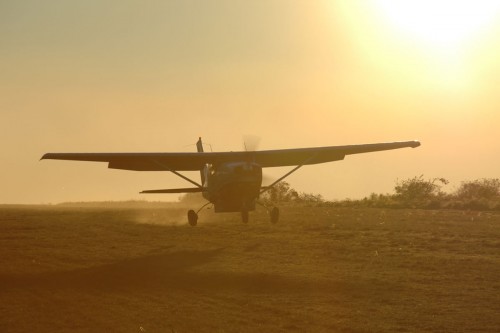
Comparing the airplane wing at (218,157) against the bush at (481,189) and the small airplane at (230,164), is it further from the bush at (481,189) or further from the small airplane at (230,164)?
the bush at (481,189)

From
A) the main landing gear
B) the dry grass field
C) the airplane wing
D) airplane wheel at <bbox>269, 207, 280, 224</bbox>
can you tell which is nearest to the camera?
the dry grass field

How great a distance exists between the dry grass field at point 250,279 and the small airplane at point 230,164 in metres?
1.40

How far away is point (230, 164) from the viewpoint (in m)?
30.7

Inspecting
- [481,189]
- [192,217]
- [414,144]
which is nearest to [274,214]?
[192,217]

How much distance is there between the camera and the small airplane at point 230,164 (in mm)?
30062

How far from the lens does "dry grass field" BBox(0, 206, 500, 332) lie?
13.2 m

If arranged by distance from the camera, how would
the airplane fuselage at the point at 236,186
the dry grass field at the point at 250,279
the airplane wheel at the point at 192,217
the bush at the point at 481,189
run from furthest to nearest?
the bush at the point at 481,189, the airplane wheel at the point at 192,217, the airplane fuselage at the point at 236,186, the dry grass field at the point at 250,279

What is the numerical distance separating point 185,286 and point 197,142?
84.6ft

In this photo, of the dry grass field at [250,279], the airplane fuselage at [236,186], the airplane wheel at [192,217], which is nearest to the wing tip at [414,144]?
the dry grass field at [250,279]

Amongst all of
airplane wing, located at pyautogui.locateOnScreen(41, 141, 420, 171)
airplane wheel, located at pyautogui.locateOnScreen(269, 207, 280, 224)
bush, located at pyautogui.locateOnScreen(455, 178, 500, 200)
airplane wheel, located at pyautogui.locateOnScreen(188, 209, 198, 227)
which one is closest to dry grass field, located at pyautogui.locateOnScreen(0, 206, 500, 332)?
airplane wheel, located at pyautogui.locateOnScreen(269, 207, 280, 224)

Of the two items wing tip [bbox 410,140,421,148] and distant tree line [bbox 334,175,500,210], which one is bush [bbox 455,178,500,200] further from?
wing tip [bbox 410,140,421,148]

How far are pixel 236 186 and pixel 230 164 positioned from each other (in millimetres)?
1156

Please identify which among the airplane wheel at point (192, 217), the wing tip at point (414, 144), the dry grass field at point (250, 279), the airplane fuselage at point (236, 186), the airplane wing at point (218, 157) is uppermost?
the wing tip at point (414, 144)

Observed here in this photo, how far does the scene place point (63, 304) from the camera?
1439 centimetres
